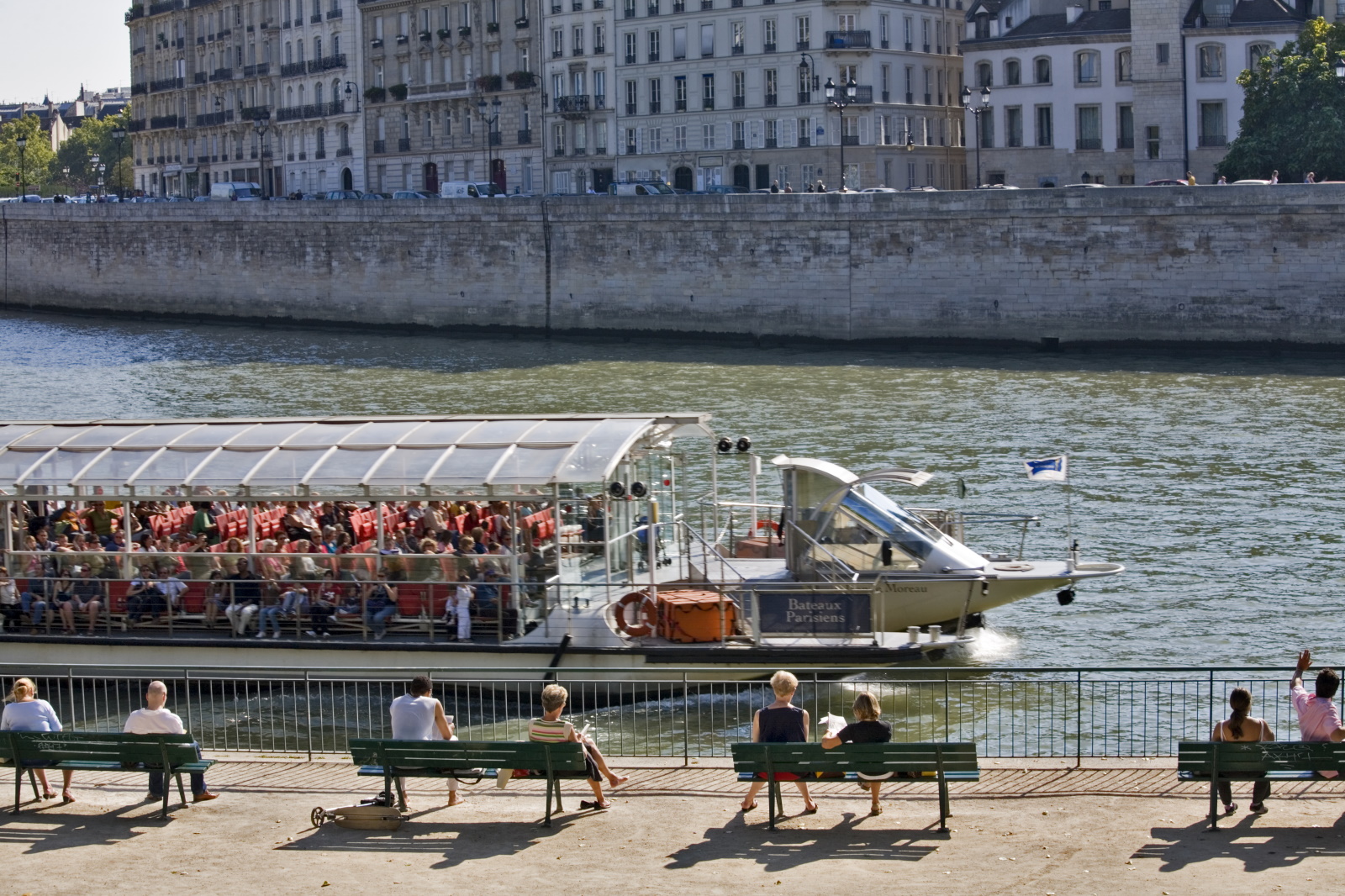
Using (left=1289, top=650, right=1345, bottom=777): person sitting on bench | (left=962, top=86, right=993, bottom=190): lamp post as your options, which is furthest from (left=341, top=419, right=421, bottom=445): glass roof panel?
(left=962, top=86, right=993, bottom=190): lamp post

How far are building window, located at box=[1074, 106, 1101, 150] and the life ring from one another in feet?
165

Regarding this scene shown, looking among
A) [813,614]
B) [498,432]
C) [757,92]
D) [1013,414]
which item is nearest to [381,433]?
[498,432]

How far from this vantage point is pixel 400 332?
56.7m

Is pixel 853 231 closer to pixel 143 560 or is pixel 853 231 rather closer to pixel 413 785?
pixel 143 560

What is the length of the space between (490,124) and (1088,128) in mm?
23211

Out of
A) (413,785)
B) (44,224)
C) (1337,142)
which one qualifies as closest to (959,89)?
(1337,142)

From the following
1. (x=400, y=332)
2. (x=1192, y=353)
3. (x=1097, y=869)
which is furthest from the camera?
(x=400, y=332)

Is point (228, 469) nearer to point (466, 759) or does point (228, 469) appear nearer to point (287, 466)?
point (287, 466)

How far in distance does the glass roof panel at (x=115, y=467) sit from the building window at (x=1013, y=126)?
52.3 meters

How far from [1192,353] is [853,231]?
9086 millimetres

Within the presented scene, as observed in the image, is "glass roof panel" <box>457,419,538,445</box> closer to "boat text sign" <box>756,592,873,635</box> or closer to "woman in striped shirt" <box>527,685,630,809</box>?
"boat text sign" <box>756,592,873,635</box>

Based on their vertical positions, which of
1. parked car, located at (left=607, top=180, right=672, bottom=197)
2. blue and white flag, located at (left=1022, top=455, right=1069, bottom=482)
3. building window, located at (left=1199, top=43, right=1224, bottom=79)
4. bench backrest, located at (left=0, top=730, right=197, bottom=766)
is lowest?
bench backrest, located at (left=0, top=730, right=197, bottom=766)

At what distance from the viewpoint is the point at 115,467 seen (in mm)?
15781

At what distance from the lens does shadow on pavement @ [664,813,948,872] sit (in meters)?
9.60
